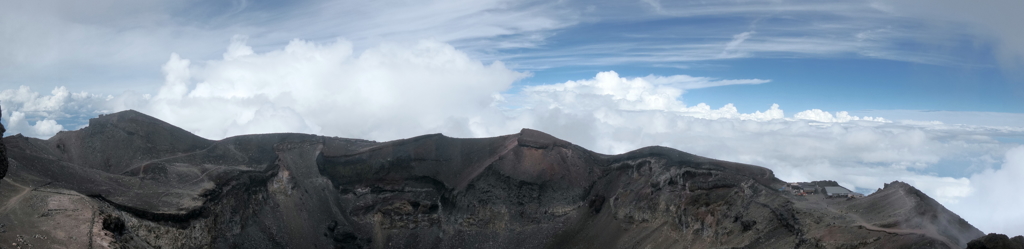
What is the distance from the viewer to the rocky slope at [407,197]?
37.7 m

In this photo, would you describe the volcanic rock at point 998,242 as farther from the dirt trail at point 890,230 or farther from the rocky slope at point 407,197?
the rocky slope at point 407,197

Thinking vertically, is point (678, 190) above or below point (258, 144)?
below

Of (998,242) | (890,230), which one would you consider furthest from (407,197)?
(998,242)

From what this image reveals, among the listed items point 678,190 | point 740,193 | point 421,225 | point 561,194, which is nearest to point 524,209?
point 561,194

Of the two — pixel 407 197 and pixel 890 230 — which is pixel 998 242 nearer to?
pixel 890 230

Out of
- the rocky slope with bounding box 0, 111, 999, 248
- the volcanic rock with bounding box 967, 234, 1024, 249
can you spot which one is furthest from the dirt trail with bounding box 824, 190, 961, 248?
the volcanic rock with bounding box 967, 234, 1024, 249

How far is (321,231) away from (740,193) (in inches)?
1609

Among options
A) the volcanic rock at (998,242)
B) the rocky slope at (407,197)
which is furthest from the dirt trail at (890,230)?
the volcanic rock at (998,242)

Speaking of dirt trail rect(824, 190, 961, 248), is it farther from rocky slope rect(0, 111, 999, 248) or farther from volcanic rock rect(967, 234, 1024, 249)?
volcanic rock rect(967, 234, 1024, 249)

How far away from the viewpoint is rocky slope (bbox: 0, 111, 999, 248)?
124ft

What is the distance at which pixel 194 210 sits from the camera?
49938 millimetres

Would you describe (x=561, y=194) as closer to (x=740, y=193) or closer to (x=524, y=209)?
(x=524, y=209)

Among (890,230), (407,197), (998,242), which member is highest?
(407,197)

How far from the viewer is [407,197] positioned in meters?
67.5
